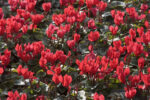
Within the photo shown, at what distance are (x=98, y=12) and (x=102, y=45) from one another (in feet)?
2.64

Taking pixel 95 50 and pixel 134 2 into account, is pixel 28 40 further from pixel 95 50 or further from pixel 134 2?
pixel 134 2

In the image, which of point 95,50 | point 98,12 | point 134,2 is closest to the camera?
point 95,50

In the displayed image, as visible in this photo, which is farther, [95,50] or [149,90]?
[95,50]

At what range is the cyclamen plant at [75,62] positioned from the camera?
8.03 ft

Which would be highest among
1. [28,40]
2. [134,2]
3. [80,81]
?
[134,2]

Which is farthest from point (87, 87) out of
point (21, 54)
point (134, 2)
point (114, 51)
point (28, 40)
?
point (134, 2)

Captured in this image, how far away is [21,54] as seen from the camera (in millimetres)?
2746

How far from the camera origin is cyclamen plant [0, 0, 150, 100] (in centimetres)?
245

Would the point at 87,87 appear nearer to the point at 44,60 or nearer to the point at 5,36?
the point at 44,60

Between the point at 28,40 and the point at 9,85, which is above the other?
the point at 28,40

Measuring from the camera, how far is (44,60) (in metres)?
2.57

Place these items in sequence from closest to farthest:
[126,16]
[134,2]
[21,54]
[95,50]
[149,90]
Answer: [149,90] → [21,54] → [95,50] → [126,16] → [134,2]

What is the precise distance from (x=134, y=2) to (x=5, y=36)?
1986 millimetres

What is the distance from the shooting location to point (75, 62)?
3082 mm
